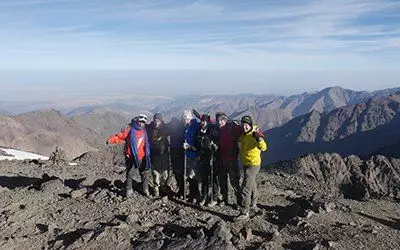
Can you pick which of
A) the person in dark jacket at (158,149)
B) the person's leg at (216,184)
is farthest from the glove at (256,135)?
the person in dark jacket at (158,149)

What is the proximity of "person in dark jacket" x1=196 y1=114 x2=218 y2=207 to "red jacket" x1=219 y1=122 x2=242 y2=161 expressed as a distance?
0.21 meters

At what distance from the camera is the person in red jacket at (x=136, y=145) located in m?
12.5

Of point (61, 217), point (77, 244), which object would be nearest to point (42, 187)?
point (61, 217)

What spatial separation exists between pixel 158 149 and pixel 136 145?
61cm

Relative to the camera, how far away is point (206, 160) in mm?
12414

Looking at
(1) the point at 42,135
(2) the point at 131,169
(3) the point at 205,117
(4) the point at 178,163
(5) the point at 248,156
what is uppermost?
(3) the point at 205,117

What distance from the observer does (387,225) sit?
13.3m

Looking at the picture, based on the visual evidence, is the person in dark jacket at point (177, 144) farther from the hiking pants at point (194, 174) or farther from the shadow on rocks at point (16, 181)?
the shadow on rocks at point (16, 181)

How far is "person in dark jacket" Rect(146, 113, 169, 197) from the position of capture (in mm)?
12727

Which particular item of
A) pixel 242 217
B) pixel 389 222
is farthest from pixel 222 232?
pixel 389 222

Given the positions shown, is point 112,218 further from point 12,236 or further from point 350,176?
point 350,176

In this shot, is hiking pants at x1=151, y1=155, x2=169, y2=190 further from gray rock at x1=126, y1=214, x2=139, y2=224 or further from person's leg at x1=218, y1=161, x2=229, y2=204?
gray rock at x1=126, y1=214, x2=139, y2=224

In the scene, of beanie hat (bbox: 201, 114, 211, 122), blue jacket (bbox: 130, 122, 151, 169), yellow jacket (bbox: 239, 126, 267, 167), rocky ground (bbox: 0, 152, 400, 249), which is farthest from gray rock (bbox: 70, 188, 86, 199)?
yellow jacket (bbox: 239, 126, 267, 167)

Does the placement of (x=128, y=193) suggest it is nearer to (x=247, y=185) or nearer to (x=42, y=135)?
(x=247, y=185)
